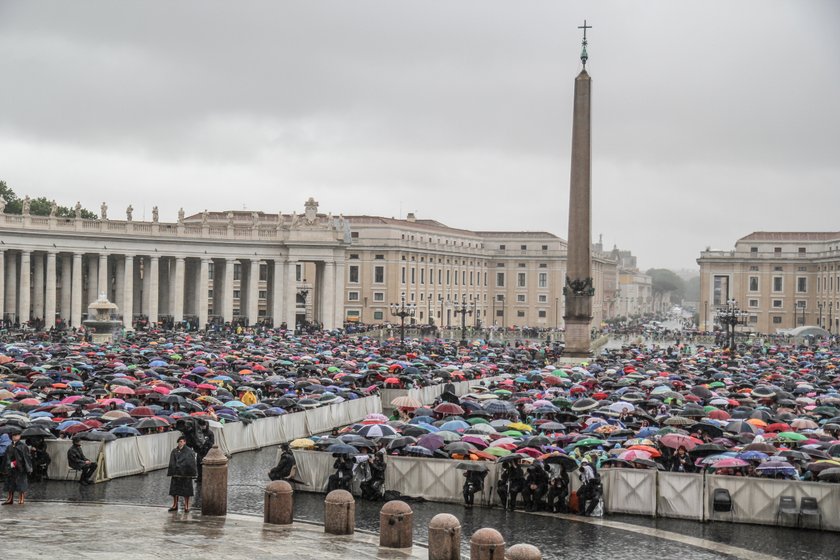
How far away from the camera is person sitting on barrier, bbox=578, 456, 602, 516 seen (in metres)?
21.0

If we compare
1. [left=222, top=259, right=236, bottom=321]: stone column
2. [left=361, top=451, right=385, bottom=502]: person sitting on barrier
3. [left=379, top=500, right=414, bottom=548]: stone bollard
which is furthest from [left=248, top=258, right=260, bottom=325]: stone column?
[left=379, top=500, right=414, bottom=548]: stone bollard

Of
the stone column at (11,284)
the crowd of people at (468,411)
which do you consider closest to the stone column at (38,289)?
the stone column at (11,284)

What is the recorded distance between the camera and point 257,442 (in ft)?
93.1

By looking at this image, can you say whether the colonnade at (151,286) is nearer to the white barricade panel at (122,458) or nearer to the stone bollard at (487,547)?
the white barricade panel at (122,458)

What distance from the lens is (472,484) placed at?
2159 cm

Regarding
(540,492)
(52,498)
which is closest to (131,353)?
(52,498)

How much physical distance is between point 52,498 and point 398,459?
20.9 feet

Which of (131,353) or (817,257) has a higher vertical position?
(817,257)

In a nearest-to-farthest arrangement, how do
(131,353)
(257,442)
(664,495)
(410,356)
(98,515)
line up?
(98,515) → (664,495) → (257,442) → (131,353) → (410,356)

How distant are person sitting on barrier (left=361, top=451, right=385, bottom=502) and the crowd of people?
0.03 meters

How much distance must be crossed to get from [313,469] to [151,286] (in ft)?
197

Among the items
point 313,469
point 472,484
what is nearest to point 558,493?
point 472,484

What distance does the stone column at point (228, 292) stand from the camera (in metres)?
84.0

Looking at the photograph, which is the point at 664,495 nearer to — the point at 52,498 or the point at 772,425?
the point at 772,425
